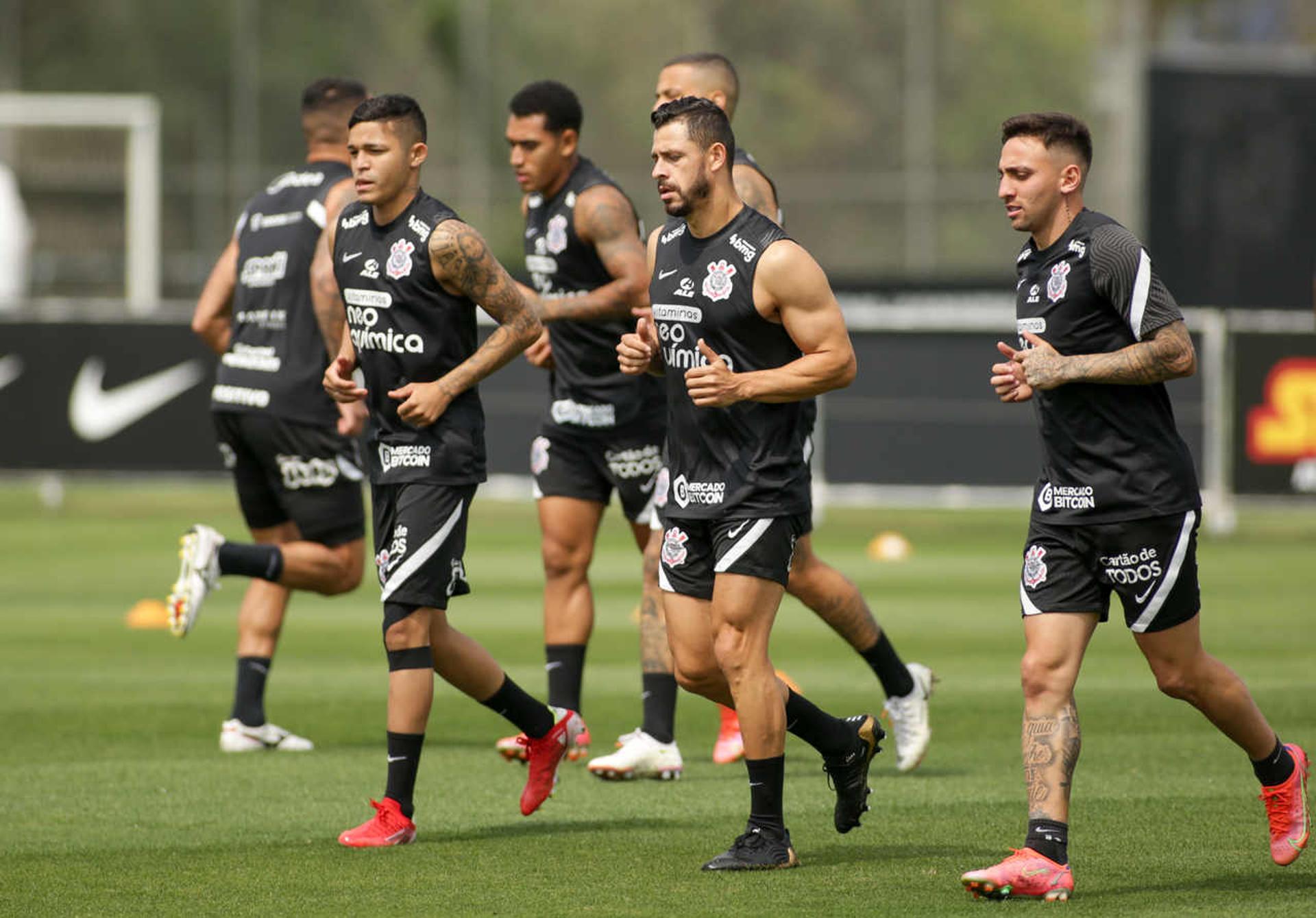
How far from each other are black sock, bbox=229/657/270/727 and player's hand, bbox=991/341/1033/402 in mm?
4215

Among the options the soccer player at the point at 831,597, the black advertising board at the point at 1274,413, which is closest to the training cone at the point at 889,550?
the black advertising board at the point at 1274,413

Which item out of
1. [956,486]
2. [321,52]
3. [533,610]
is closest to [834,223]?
[321,52]

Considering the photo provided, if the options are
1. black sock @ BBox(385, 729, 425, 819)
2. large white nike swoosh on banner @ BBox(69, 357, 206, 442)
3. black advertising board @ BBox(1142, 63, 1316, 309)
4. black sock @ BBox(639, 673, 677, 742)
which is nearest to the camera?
black sock @ BBox(385, 729, 425, 819)

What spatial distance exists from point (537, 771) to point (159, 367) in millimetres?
14929

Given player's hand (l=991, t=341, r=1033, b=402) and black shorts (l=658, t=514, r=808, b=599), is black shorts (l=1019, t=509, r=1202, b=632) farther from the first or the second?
black shorts (l=658, t=514, r=808, b=599)

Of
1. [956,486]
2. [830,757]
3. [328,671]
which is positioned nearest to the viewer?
[830,757]

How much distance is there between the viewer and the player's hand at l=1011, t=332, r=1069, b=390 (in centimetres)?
635

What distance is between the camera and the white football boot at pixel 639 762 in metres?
8.45

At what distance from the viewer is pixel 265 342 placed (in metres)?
9.80

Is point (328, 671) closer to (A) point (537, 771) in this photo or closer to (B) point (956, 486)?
(A) point (537, 771)

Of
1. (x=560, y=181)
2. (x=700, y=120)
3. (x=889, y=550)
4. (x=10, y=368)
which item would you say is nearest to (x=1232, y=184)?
(x=889, y=550)

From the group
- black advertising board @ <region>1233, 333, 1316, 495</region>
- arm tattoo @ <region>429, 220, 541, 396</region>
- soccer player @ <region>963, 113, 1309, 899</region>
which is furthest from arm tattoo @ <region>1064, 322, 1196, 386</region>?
black advertising board @ <region>1233, 333, 1316, 495</region>

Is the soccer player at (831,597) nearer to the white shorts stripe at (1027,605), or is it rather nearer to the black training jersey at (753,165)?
the black training jersey at (753,165)

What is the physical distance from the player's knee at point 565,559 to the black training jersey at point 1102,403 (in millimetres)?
3119
